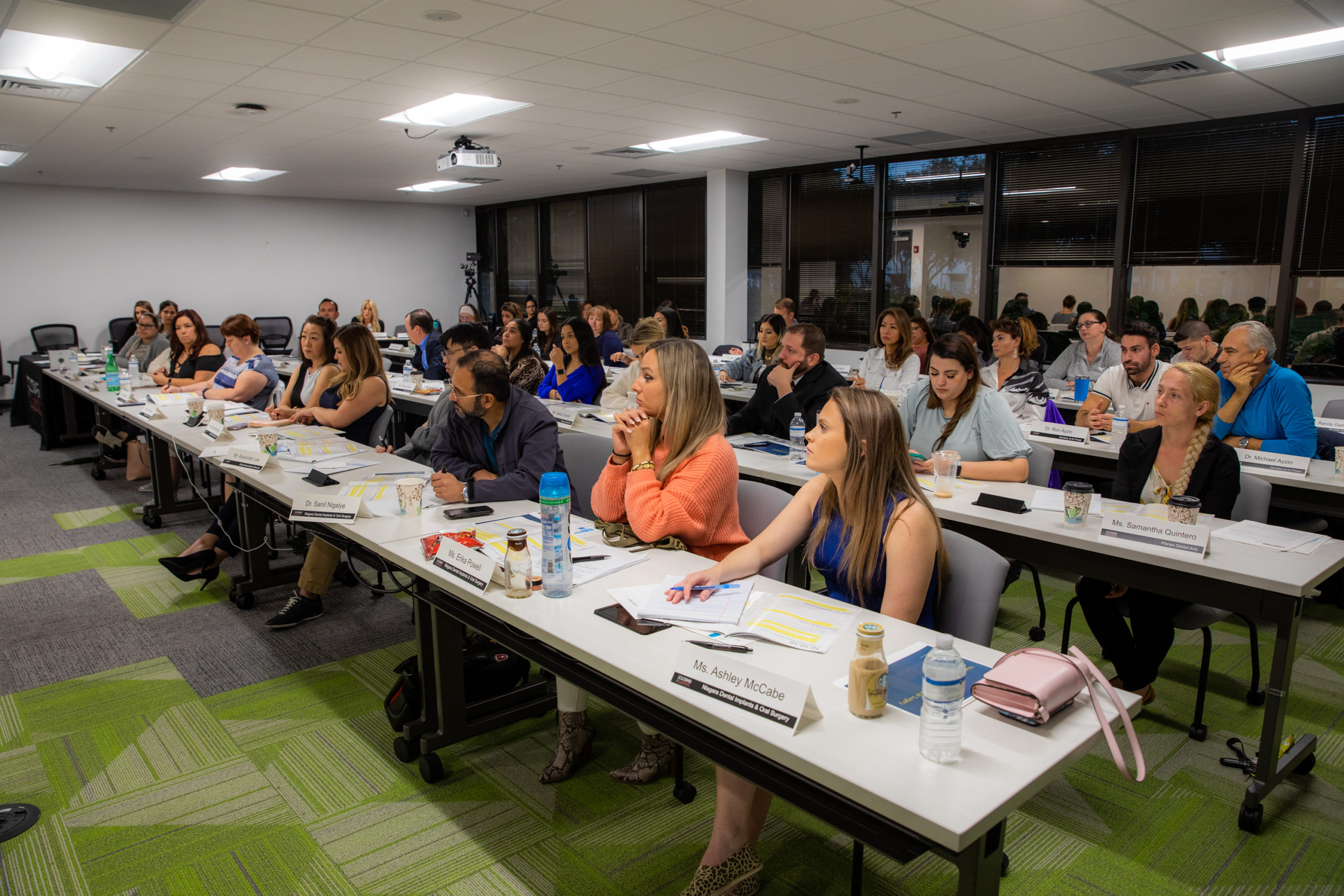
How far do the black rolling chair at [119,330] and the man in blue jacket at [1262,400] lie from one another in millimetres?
11632

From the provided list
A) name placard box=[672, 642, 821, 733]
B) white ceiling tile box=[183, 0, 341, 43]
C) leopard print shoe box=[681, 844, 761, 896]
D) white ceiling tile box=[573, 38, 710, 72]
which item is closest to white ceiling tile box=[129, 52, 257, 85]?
white ceiling tile box=[183, 0, 341, 43]

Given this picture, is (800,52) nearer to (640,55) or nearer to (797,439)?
(640,55)

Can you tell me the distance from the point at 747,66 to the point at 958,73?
50.6 inches

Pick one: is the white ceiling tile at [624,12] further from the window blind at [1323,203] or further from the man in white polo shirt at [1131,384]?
the window blind at [1323,203]

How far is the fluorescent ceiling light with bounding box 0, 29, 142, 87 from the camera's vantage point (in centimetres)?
459

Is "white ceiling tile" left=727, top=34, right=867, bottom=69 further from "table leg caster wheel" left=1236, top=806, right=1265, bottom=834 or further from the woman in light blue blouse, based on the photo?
"table leg caster wheel" left=1236, top=806, right=1265, bottom=834

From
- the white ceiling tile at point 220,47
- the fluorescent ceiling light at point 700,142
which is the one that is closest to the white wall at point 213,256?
the fluorescent ceiling light at point 700,142

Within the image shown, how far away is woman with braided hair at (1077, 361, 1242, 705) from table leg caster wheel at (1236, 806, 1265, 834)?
569mm

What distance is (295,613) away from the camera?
371cm

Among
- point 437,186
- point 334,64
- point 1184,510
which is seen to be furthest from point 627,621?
point 437,186

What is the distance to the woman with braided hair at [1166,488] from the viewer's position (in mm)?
2752

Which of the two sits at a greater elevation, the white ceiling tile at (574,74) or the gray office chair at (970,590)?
the white ceiling tile at (574,74)

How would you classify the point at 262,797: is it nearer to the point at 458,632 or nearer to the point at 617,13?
the point at 458,632

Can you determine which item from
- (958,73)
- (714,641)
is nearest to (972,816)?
(714,641)
